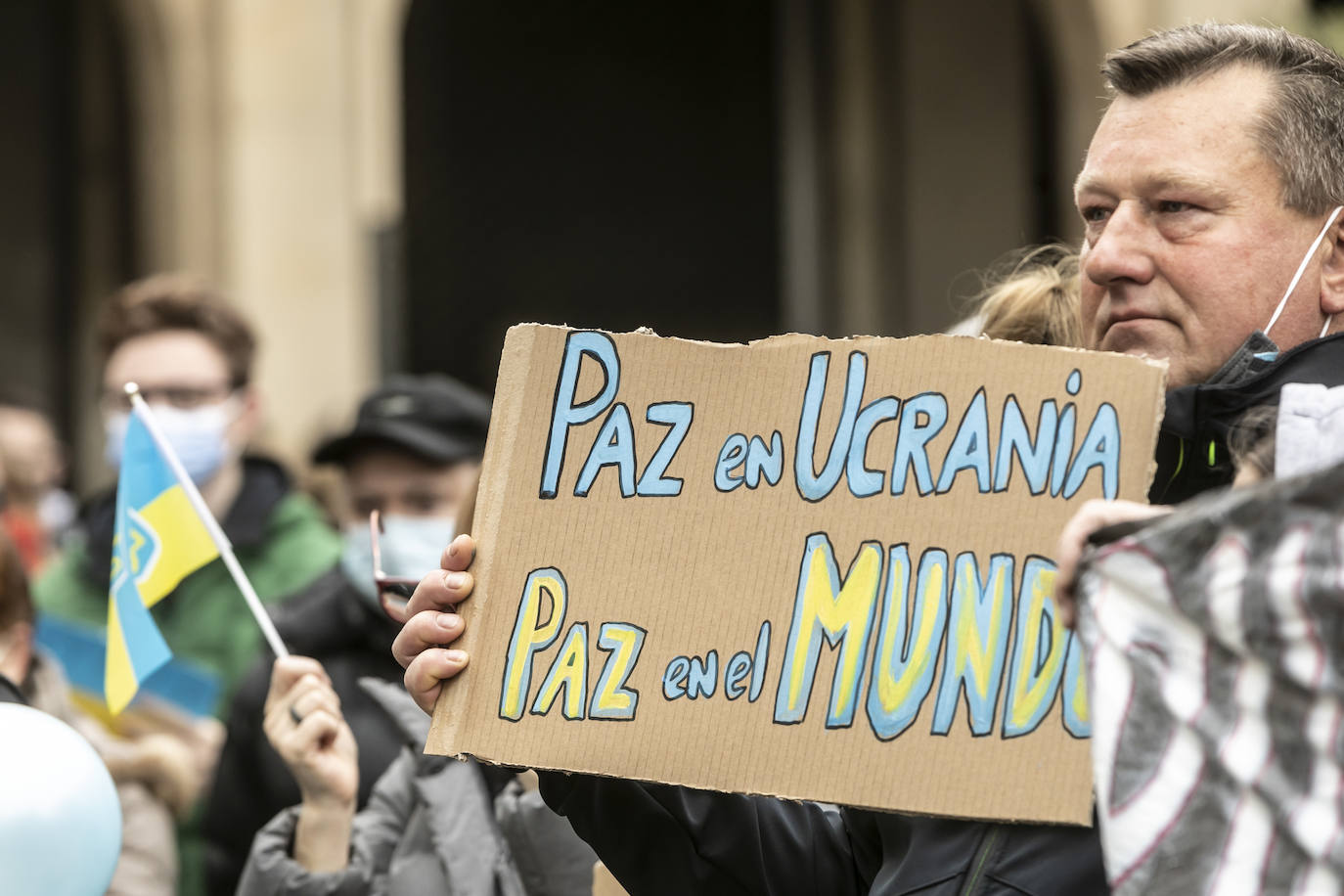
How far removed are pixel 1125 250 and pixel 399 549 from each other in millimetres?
2097

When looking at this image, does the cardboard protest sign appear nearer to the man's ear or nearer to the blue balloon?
the man's ear

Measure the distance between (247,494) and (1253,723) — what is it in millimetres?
3406

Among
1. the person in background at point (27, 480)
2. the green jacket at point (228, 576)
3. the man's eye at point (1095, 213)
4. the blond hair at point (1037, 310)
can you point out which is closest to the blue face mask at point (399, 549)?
the green jacket at point (228, 576)

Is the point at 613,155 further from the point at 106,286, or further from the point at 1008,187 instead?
the point at 106,286

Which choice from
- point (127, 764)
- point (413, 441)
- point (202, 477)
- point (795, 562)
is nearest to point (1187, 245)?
point (795, 562)

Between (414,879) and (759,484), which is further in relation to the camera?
(414,879)

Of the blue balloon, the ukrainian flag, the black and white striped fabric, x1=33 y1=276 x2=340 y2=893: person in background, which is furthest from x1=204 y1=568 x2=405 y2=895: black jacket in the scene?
the black and white striped fabric

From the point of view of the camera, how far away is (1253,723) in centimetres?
153

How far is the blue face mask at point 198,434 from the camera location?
447cm

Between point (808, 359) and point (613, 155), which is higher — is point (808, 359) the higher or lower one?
the higher one

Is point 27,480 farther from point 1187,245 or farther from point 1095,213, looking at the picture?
point 1187,245

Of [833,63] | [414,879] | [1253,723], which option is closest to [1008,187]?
[833,63]

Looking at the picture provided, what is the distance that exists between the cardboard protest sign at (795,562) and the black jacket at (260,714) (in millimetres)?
1698

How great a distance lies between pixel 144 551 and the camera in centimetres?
318
